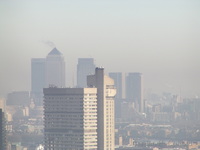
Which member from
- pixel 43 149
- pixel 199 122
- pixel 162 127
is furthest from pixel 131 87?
pixel 43 149

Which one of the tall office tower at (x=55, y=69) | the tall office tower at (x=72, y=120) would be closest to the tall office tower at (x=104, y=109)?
the tall office tower at (x=72, y=120)

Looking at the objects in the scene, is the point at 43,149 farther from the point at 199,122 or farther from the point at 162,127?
the point at 162,127

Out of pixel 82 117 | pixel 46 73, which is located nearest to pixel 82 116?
pixel 82 117

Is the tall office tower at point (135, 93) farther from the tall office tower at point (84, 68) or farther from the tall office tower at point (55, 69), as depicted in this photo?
the tall office tower at point (84, 68)

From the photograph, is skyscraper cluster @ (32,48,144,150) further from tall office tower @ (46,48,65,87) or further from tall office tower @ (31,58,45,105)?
tall office tower @ (31,58,45,105)

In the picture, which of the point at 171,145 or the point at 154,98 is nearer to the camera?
the point at 171,145

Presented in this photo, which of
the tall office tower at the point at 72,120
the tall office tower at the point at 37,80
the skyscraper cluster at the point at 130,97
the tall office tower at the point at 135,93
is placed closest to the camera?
the tall office tower at the point at 72,120

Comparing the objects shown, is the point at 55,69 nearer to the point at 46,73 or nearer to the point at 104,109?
the point at 46,73
